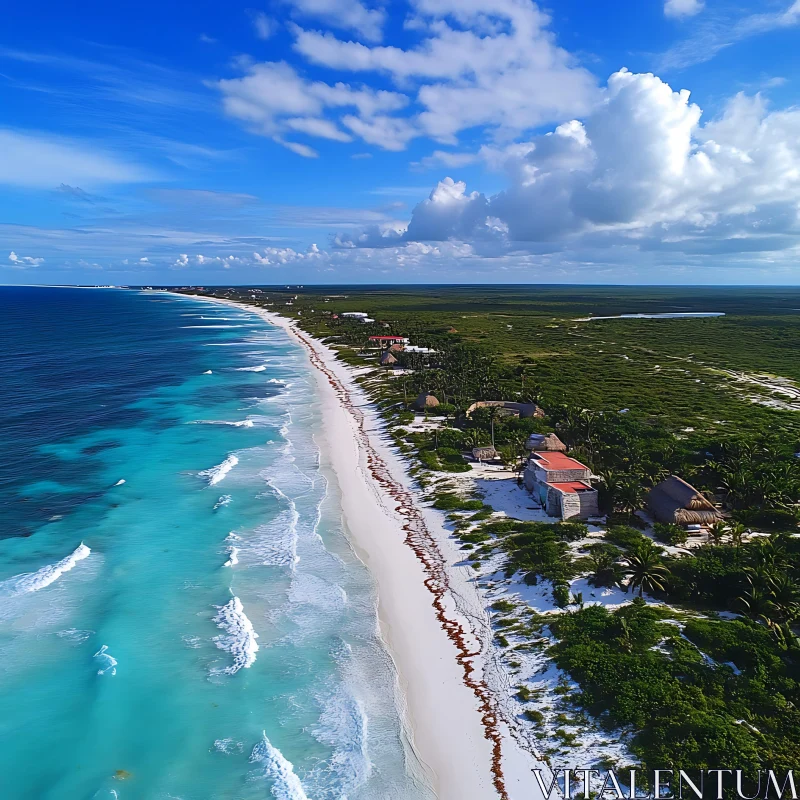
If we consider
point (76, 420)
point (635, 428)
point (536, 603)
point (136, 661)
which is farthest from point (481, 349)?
point (136, 661)

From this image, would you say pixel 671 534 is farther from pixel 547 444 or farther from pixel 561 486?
pixel 547 444

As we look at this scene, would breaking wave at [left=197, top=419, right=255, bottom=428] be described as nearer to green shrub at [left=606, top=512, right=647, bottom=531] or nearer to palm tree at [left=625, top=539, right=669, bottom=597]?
green shrub at [left=606, top=512, right=647, bottom=531]

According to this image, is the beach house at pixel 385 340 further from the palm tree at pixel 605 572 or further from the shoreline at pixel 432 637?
the palm tree at pixel 605 572

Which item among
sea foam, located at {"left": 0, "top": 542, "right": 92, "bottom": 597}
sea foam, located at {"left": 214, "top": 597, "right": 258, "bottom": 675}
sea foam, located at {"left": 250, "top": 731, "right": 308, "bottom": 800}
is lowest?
sea foam, located at {"left": 250, "top": 731, "right": 308, "bottom": 800}

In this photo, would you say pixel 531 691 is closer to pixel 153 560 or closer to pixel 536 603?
pixel 536 603

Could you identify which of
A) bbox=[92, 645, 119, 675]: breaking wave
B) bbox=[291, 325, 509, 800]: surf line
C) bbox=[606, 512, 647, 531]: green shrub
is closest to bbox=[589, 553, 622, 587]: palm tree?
bbox=[606, 512, 647, 531]: green shrub
